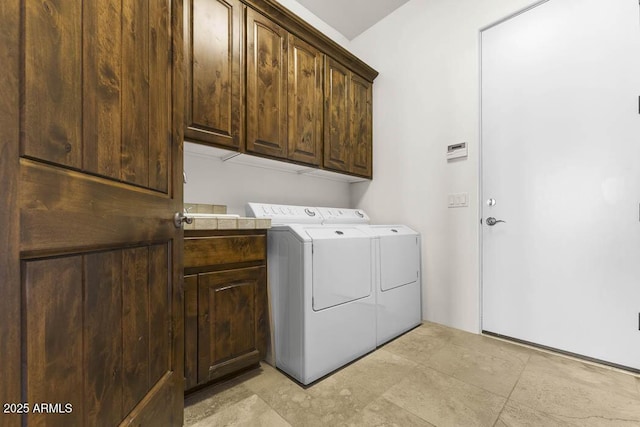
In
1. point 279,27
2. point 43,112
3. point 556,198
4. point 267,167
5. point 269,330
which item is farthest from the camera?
point 267,167

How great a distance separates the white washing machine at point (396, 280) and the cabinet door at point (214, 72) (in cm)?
124

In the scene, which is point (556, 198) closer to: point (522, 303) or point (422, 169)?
point (522, 303)

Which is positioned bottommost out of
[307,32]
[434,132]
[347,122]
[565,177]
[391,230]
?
[391,230]

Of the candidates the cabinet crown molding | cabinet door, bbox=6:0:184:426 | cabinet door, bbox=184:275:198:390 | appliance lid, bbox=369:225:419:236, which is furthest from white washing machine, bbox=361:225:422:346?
the cabinet crown molding

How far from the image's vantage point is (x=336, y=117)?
2.49 metres

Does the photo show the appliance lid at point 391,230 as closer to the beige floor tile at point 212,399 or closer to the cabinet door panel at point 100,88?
the beige floor tile at point 212,399

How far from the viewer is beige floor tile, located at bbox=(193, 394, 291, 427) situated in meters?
1.17

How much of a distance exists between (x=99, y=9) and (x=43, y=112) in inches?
14.1

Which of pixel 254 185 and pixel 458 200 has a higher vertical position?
pixel 254 185

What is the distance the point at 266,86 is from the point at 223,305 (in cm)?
155

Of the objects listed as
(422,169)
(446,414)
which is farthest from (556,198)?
(446,414)

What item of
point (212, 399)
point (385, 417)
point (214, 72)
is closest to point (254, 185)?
point (214, 72)

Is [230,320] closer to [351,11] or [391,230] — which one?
[391,230]

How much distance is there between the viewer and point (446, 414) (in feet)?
4.01
